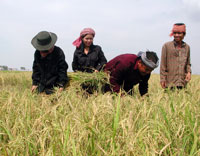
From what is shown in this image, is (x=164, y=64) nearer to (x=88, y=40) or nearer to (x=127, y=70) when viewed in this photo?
(x=127, y=70)

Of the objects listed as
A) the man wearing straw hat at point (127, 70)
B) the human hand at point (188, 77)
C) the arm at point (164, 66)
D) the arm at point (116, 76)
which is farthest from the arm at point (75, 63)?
the human hand at point (188, 77)

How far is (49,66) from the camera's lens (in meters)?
3.21

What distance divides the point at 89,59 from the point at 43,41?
2.40ft

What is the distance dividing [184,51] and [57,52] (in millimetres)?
1866

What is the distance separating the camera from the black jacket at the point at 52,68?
3.20 meters

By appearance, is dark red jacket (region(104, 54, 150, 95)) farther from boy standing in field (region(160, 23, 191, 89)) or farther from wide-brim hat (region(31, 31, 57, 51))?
wide-brim hat (region(31, 31, 57, 51))

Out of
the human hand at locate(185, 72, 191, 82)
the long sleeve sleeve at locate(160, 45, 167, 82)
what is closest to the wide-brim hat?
the long sleeve sleeve at locate(160, 45, 167, 82)

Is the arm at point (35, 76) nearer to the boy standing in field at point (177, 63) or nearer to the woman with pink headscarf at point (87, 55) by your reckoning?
the woman with pink headscarf at point (87, 55)

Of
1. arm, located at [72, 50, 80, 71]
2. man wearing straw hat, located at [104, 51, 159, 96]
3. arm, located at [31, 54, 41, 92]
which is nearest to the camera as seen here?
man wearing straw hat, located at [104, 51, 159, 96]

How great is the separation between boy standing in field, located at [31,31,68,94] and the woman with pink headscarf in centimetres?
23

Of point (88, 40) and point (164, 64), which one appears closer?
point (88, 40)

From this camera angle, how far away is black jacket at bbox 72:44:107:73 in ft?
11.1

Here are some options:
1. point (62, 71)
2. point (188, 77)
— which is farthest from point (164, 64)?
point (62, 71)

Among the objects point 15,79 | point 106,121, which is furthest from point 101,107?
point 15,79
